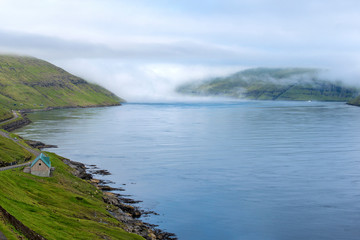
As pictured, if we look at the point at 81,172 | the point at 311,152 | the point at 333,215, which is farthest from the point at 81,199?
the point at 311,152

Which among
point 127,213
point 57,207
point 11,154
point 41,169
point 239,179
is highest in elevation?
point 11,154

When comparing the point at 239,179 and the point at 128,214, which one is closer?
the point at 128,214

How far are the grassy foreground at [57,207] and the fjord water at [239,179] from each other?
1086 cm

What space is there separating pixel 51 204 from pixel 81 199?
263 inches

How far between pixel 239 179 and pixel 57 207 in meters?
48.3

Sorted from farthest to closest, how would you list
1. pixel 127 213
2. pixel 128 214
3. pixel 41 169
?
pixel 41 169
pixel 127 213
pixel 128 214

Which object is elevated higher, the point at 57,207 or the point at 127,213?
the point at 57,207

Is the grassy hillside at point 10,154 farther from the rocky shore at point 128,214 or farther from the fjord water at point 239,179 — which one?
the fjord water at point 239,179

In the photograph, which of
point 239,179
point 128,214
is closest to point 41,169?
point 128,214

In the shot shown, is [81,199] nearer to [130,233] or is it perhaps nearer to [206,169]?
[130,233]

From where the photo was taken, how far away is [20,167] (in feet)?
270

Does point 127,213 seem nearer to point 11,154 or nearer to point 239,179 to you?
point 239,179

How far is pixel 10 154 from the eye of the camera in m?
93.6

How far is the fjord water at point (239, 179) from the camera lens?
66.9m
